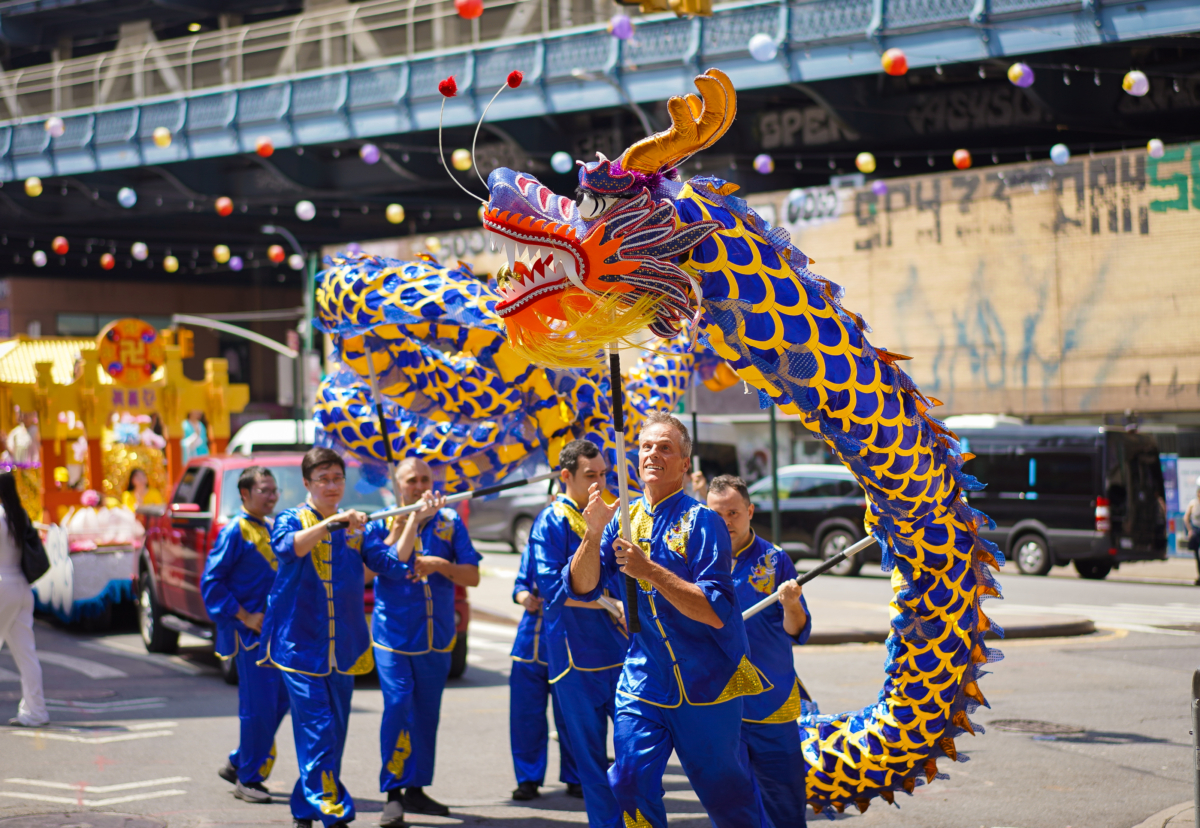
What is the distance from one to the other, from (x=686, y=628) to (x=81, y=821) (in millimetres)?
3590

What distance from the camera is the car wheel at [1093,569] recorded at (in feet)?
69.0

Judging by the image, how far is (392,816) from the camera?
21.7 feet

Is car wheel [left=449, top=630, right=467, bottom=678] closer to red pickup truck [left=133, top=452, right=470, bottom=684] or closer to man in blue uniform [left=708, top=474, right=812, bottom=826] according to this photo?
red pickup truck [left=133, top=452, right=470, bottom=684]

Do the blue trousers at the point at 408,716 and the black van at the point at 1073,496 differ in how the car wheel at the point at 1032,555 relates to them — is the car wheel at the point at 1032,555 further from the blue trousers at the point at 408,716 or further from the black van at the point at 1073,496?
the blue trousers at the point at 408,716

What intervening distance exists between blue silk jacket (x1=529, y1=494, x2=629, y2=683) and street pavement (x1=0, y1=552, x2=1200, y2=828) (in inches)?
37.6

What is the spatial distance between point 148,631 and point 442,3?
22.4 meters

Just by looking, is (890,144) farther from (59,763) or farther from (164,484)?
(59,763)

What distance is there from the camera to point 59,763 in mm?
7941

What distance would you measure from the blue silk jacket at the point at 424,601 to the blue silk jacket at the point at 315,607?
12.7 inches

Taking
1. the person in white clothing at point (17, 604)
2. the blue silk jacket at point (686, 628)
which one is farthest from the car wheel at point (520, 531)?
the blue silk jacket at point (686, 628)

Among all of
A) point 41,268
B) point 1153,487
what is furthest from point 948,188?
point 41,268

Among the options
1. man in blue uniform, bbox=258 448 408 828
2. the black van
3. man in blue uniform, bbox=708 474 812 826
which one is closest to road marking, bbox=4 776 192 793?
man in blue uniform, bbox=258 448 408 828

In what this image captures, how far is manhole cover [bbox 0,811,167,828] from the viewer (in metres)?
6.49

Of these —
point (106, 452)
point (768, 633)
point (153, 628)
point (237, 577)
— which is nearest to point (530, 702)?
point (237, 577)
